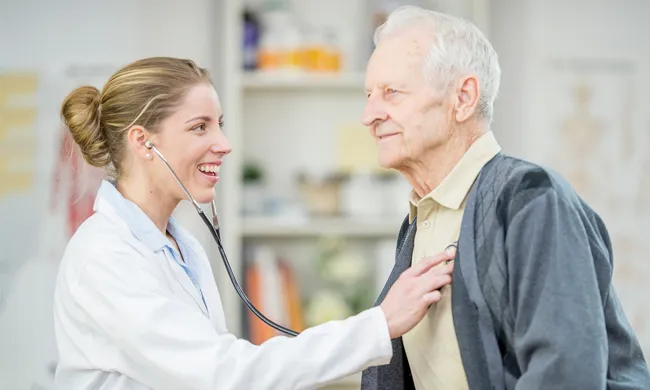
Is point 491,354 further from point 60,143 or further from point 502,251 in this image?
point 60,143

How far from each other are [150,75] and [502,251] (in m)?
0.75

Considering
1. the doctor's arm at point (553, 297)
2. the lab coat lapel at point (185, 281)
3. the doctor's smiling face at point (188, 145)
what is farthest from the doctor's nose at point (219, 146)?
the doctor's arm at point (553, 297)

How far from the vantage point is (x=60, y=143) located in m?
3.26

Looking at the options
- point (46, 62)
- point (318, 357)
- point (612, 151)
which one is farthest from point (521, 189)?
point (46, 62)

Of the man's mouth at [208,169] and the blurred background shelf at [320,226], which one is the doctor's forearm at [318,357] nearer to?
the man's mouth at [208,169]

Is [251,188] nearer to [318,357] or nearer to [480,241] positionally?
[318,357]

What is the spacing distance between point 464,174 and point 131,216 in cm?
61

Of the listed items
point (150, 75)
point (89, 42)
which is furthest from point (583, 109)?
point (150, 75)

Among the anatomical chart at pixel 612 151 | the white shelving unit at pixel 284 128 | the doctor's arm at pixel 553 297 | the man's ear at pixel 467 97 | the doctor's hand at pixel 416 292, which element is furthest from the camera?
the anatomical chart at pixel 612 151

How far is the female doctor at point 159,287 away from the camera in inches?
56.1

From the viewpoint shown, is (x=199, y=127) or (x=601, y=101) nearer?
(x=199, y=127)

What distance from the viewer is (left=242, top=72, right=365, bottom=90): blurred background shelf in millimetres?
3189

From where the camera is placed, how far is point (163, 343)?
1425mm

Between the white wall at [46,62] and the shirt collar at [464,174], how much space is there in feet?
6.45
